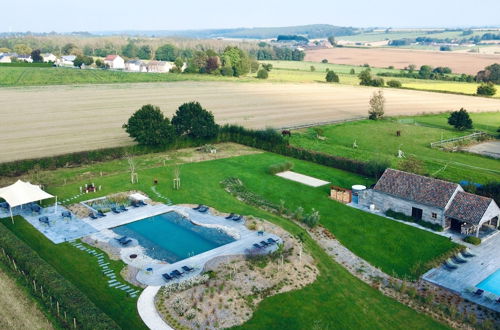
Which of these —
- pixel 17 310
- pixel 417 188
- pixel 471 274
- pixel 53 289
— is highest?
pixel 417 188

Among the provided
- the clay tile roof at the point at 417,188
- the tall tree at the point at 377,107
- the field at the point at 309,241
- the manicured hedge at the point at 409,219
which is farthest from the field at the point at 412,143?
the manicured hedge at the point at 409,219

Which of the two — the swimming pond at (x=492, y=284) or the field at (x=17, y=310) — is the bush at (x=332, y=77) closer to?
the swimming pond at (x=492, y=284)

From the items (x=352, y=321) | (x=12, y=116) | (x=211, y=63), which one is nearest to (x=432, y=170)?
(x=352, y=321)

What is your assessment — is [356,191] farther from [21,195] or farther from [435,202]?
[21,195]

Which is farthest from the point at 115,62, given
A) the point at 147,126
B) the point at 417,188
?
the point at 417,188

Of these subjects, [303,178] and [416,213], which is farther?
[303,178]

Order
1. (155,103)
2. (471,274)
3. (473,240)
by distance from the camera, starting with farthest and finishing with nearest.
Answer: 1. (155,103)
2. (473,240)
3. (471,274)
